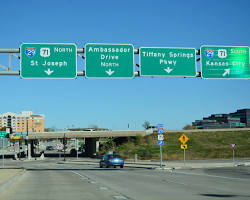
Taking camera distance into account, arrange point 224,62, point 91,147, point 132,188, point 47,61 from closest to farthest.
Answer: point 132,188
point 47,61
point 224,62
point 91,147

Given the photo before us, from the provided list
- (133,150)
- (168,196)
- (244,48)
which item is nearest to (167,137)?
(133,150)

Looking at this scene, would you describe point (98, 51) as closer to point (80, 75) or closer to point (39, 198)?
point (80, 75)

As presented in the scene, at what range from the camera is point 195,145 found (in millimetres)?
76938

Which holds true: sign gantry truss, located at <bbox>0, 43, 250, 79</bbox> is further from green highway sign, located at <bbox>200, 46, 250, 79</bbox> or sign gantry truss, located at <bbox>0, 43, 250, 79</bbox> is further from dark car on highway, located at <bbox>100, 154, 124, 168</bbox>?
dark car on highway, located at <bbox>100, 154, 124, 168</bbox>

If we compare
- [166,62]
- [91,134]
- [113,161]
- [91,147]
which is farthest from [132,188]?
[91,147]

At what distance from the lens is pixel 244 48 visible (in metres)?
26.7

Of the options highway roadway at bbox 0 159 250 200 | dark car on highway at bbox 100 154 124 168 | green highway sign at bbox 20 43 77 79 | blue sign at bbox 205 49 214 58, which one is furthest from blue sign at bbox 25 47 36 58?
dark car on highway at bbox 100 154 124 168

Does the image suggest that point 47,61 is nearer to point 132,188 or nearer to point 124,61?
point 124,61

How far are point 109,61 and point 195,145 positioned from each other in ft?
183

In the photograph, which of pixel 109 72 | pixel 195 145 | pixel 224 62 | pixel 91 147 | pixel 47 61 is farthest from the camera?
pixel 91 147

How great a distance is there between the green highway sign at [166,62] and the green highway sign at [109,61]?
900 mm

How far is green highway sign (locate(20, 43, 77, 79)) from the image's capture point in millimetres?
23312

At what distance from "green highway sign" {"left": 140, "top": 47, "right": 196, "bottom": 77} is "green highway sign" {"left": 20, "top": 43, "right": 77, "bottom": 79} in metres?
4.51

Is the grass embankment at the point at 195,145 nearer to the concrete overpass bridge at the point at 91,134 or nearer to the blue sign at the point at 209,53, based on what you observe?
the concrete overpass bridge at the point at 91,134
